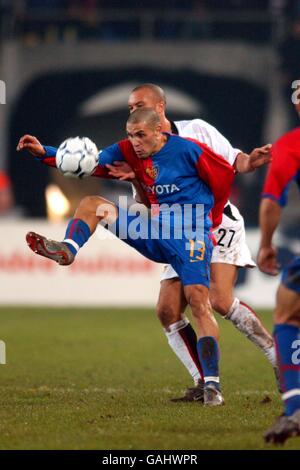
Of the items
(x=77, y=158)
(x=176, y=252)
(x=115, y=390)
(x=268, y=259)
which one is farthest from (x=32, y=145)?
(x=268, y=259)

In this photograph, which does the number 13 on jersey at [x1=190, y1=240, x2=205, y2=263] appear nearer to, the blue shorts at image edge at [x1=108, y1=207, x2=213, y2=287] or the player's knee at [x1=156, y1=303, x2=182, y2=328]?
the blue shorts at image edge at [x1=108, y1=207, x2=213, y2=287]

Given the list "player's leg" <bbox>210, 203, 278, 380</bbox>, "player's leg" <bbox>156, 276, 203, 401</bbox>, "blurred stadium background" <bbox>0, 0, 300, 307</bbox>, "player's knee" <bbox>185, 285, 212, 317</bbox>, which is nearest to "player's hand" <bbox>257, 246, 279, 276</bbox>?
"player's knee" <bbox>185, 285, 212, 317</bbox>

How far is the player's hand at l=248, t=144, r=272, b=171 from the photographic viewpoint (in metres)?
8.22

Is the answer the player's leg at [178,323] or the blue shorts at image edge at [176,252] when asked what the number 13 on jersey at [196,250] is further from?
the player's leg at [178,323]

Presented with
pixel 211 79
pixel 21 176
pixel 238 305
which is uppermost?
pixel 211 79

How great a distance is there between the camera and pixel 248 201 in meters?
21.4

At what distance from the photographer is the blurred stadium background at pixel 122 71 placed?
26453 mm

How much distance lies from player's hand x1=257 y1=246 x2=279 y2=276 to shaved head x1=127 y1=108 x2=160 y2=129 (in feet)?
6.43

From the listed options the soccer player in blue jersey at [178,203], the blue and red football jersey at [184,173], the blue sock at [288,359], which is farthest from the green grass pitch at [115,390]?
the blue and red football jersey at [184,173]

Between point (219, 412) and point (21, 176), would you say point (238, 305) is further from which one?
point (21, 176)

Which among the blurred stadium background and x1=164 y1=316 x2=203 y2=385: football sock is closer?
x1=164 y1=316 x2=203 y2=385: football sock

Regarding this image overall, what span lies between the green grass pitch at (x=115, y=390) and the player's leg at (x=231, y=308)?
0.43 metres

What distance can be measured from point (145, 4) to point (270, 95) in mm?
3785

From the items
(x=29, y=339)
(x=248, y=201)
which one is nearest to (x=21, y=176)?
(x=248, y=201)
